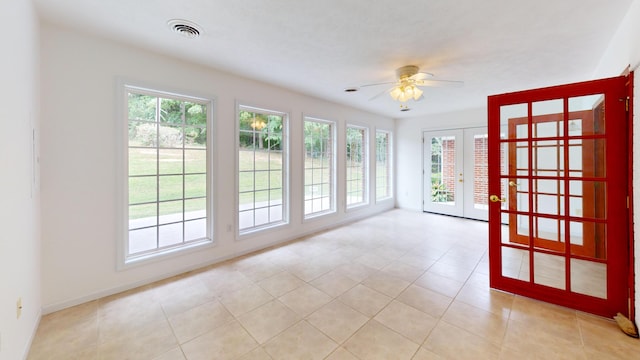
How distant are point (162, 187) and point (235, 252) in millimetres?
→ 1309

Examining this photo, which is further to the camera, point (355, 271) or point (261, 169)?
point (261, 169)

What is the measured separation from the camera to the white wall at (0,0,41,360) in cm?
139

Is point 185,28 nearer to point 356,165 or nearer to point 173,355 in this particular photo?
point 173,355

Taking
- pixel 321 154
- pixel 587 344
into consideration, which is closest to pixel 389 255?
pixel 587 344

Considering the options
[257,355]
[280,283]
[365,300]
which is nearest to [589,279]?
[365,300]

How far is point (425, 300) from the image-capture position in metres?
2.42

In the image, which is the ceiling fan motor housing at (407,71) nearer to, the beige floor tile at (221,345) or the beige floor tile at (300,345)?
the beige floor tile at (300,345)

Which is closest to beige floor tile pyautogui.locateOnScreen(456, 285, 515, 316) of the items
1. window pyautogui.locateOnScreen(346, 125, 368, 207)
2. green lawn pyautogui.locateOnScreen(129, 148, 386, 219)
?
green lawn pyautogui.locateOnScreen(129, 148, 386, 219)

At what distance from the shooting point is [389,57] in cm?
290

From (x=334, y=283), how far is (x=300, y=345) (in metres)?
1.00

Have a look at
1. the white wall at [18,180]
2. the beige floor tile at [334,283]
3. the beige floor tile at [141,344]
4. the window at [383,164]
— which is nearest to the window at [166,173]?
the white wall at [18,180]

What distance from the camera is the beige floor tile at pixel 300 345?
174cm

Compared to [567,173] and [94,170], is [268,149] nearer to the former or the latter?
[94,170]

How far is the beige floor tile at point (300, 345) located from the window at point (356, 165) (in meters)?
3.85
